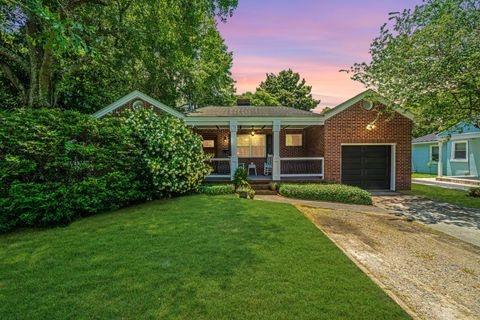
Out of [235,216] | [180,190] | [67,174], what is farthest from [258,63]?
[67,174]

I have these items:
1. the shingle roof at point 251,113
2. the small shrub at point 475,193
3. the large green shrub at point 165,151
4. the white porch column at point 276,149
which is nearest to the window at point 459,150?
the small shrub at point 475,193

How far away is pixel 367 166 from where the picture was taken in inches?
464

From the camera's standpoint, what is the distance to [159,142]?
25.9 ft

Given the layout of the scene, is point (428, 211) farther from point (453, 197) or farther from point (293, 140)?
point (293, 140)

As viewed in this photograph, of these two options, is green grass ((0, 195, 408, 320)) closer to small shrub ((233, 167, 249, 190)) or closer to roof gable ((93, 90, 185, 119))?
small shrub ((233, 167, 249, 190))

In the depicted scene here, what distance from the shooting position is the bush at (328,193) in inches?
346

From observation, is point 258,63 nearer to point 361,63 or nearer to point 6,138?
point 361,63

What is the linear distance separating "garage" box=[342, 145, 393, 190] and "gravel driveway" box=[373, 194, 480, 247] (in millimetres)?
1543

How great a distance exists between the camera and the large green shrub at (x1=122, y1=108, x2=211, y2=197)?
25.6ft

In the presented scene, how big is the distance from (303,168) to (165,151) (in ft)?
25.8

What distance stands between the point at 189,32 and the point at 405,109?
35.0ft

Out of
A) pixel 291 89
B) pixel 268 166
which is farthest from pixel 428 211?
pixel 291 89

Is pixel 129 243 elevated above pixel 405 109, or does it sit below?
below

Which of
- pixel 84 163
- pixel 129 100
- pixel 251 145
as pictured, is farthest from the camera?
pixel 251 145
